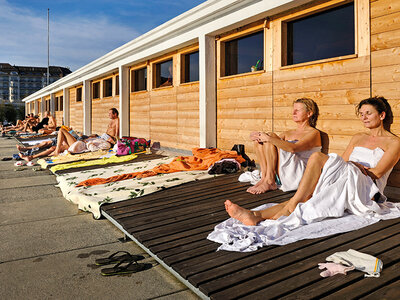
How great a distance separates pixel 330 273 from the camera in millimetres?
1968

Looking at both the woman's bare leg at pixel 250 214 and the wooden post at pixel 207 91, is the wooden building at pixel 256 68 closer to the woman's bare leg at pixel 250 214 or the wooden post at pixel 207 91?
the wooden post at pixel 207 91

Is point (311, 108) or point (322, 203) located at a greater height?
point (311, 108)

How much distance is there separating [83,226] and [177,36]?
504 centimetres

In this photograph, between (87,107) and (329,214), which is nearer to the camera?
(329,214)

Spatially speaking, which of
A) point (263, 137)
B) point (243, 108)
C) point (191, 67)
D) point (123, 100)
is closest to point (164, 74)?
point (191, 67)

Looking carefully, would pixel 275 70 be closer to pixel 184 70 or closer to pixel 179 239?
pixel 184 70

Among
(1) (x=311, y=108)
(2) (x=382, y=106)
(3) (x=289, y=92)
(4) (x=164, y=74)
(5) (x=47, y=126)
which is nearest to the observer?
(2) (x=382, y=106)

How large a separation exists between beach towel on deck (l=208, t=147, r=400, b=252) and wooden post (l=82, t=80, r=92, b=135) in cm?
1214

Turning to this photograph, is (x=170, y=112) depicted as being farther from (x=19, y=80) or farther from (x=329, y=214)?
(x=19, y=80)

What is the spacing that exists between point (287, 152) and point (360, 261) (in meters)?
1.96

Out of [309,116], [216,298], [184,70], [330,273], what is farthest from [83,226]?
[184,70]

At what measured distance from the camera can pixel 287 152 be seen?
389cm

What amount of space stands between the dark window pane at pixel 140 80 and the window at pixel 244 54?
11.9 feet

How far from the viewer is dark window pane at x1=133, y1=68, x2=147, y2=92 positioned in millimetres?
9367
